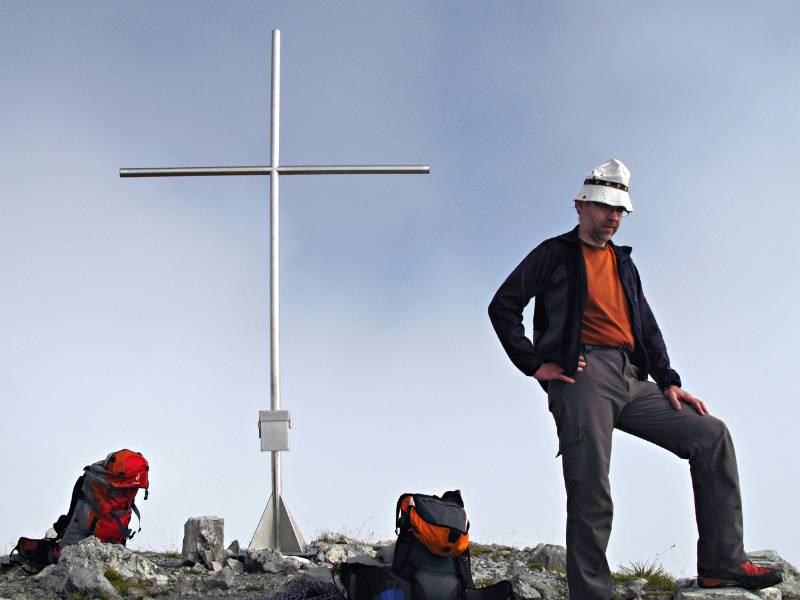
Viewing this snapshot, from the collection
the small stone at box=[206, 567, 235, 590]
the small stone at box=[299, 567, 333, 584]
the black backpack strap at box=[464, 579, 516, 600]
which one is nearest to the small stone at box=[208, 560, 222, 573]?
the small stone at box=[206, 567, 235, 590]

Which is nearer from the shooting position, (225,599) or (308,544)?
(225,599)

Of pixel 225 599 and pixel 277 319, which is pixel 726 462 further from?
pixel 277 319

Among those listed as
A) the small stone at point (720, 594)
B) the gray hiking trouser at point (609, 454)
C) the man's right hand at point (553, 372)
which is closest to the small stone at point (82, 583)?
the gray hiking trouser at point (609, 454)

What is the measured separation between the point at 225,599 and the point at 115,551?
1.49 meters

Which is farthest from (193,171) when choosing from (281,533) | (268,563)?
(268,563)

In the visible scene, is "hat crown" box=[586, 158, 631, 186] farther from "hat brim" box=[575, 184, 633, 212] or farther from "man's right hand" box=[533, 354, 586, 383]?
"man's right hand" box=[533, 354, 586, 383]

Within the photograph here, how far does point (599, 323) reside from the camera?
20.2 feet

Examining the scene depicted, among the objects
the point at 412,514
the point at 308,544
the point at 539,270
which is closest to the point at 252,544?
the point at 308,544

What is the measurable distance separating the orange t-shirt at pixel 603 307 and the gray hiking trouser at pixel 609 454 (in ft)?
0.30

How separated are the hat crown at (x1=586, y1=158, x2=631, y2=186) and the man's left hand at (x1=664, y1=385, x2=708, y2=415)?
1.51m

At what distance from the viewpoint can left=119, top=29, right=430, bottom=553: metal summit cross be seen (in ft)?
30.5

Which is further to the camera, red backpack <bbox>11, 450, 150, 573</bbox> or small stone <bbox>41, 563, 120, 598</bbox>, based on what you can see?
red backpack <bbox>11, 450, 150, 573</bbox>

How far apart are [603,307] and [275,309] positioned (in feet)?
15.1

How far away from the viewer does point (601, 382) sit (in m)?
5.98
